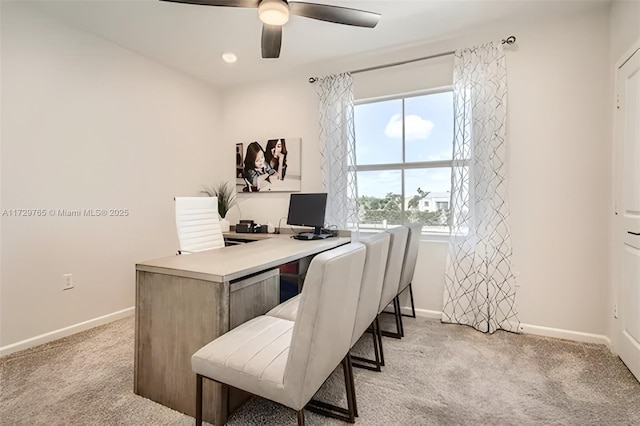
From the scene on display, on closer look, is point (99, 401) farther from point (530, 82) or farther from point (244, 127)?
point (530, 82)

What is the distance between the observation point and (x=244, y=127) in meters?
3.97

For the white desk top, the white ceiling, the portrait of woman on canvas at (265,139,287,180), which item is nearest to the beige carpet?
the white desk top

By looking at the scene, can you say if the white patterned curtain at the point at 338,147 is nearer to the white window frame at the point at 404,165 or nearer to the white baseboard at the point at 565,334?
the white window frame at the point at 404,165

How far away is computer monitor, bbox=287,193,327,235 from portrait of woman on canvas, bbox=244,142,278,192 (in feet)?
2.58

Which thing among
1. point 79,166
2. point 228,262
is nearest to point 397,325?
point 228,262

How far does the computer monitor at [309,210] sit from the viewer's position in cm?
295

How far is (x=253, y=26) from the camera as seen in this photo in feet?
8.71

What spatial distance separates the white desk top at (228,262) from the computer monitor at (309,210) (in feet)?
1.81

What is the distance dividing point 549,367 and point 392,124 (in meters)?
2.39

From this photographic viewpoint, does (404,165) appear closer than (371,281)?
No

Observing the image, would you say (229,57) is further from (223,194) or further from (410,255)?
(410,255)

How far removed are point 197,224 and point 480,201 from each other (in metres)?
2.51

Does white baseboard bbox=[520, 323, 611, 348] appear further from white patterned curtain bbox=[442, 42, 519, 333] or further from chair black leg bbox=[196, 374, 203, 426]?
chair black leg bbox=[196, 374, 203, 426]

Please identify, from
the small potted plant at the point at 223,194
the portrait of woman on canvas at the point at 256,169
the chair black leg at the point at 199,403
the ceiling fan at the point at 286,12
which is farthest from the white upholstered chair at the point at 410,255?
the small potted plant at the point at 223,194
